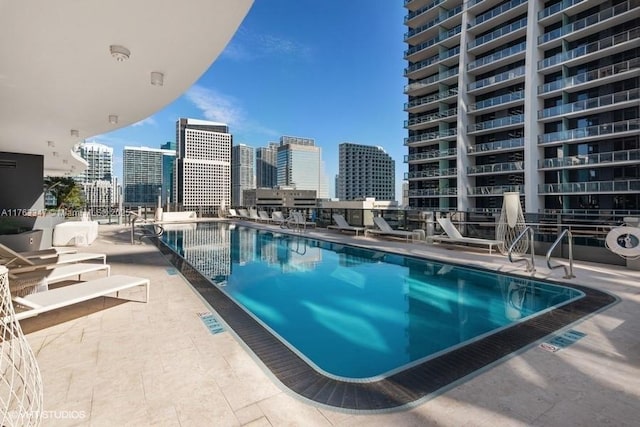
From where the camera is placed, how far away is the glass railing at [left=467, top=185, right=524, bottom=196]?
22547 millimetres

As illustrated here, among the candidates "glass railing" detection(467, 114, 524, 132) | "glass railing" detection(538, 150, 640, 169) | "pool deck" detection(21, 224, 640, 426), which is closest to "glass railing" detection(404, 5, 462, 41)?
"glass railing" detection(467, 114, 524, 132)

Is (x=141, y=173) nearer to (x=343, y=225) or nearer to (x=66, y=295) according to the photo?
(x=343, y=225)

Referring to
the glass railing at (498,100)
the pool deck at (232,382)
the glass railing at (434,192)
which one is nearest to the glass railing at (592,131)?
the glass railing at (498,100)

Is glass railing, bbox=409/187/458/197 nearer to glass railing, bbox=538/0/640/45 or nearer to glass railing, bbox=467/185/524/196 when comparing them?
glass railing, bbox=467/185/524/196

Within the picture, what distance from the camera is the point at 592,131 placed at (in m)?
19.5

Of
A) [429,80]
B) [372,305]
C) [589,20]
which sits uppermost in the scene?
[429,80]

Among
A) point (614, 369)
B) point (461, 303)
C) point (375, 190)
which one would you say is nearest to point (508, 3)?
point (461, 303)

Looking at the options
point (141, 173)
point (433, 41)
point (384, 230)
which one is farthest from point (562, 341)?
point (141, 173)

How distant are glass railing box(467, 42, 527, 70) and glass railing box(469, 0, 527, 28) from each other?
272 centimetres

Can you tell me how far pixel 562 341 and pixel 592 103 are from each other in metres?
23.5

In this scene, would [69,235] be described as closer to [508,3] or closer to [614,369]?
[614,369]

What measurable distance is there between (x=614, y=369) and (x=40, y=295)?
5510 millimetres

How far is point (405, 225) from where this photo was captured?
458 inches

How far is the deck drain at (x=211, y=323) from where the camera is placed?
10.9ft
